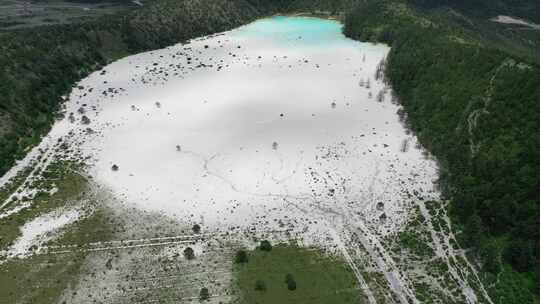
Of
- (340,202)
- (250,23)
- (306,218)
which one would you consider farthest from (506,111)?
(250,23)

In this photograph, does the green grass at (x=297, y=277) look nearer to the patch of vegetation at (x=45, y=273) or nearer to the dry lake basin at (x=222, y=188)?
the dry lake basin at (x=222, y=188)

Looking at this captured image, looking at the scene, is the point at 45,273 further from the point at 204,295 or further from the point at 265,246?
the point at 265,246

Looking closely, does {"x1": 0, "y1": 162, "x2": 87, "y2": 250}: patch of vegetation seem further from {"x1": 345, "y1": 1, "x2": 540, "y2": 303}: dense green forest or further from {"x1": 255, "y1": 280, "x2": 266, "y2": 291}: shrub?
{"x1": 345, "y1": 1, "x2": 540, "y2": 303}: dense green forest

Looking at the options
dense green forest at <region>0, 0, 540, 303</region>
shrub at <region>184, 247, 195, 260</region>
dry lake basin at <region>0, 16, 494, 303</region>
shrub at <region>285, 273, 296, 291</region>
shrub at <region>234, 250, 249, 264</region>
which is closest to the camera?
shrub at <region>285, 273, 296, 291</region>

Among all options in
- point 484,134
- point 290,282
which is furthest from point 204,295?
point 484,134

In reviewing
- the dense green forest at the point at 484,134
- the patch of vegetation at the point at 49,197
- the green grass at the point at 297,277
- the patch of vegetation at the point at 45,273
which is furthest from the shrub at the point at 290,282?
the patch of vegetation at the point at 49,197

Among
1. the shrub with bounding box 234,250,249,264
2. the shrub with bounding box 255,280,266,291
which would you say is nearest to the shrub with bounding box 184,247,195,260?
the shrub with bounding box 234,250,249,264
